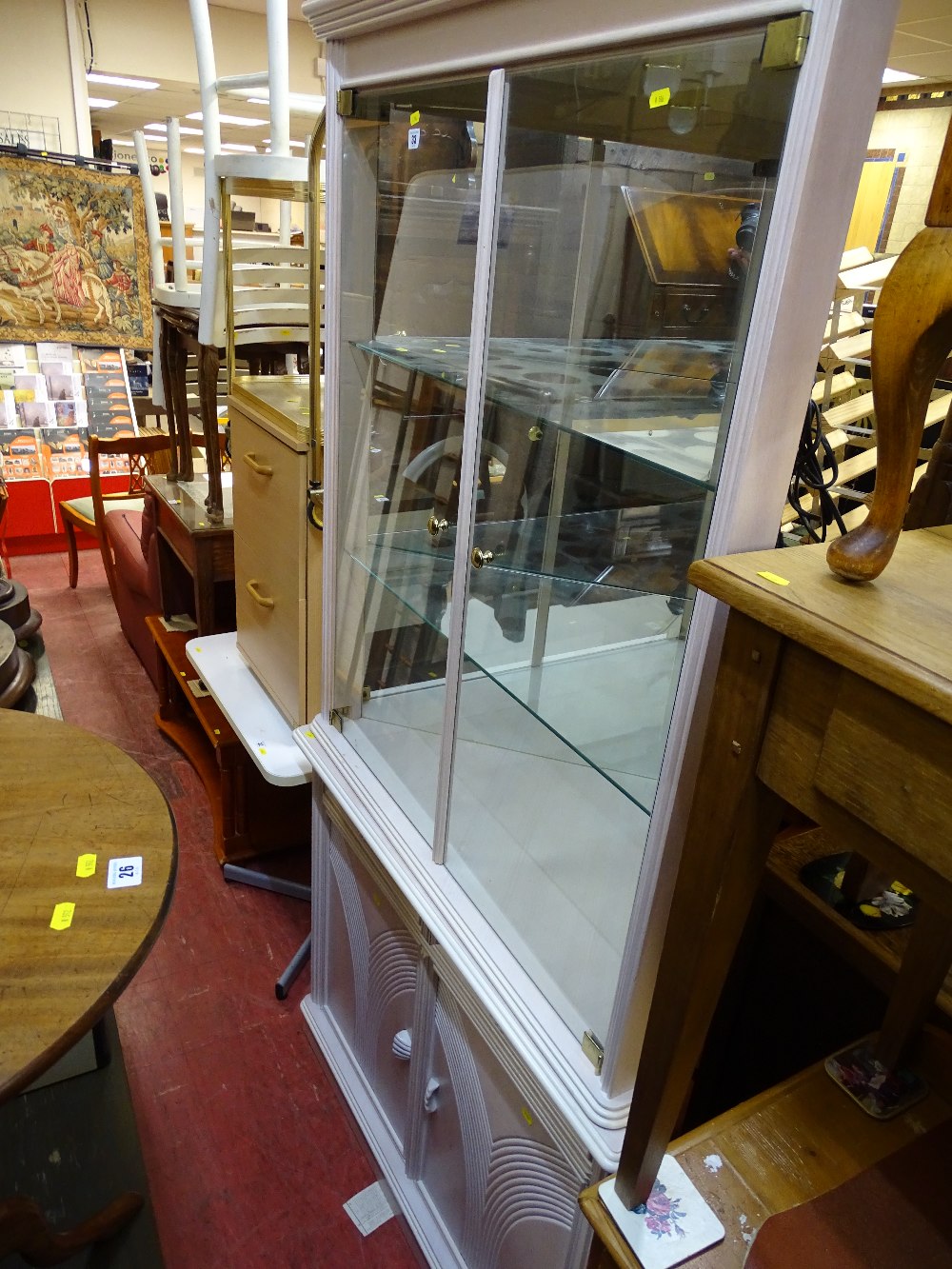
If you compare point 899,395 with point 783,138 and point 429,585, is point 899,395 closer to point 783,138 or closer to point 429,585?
point 783,138

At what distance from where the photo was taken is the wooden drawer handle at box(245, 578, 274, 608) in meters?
2.05

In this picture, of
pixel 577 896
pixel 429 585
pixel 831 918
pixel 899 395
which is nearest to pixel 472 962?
pixel 577 896

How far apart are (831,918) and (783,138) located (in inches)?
37.5

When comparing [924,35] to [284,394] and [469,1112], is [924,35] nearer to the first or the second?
[284,394]

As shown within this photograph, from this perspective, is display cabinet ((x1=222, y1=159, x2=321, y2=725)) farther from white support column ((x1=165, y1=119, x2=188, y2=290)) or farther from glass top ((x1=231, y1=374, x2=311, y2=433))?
white support column ((x1=165, y1=119, x2=188, y2=290))

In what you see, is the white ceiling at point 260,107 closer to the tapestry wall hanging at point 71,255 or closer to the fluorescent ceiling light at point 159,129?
the fluorescent ceiling light at point 159,129

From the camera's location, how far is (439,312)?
137cm

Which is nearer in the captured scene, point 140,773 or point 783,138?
point 783,138

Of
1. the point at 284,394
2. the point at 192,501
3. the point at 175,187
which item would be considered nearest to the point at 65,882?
the point at 284,394

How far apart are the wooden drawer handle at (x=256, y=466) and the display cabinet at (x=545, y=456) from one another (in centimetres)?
39

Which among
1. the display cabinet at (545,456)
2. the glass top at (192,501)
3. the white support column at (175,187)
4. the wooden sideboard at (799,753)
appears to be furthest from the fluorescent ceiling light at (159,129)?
the wooden sideboard at (799,753)

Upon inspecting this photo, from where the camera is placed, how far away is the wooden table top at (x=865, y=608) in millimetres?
515

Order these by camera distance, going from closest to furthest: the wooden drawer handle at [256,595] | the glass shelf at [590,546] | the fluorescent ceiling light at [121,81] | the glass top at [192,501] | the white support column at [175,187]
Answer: the glass shelf at [590,546], the wooden drawer handle at [256,595], the glass top at [192,501], the white support column at [175,187], the fluorescent ceiling light at [121,81]

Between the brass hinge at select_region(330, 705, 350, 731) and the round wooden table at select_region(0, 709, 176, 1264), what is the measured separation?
1.22 feet
